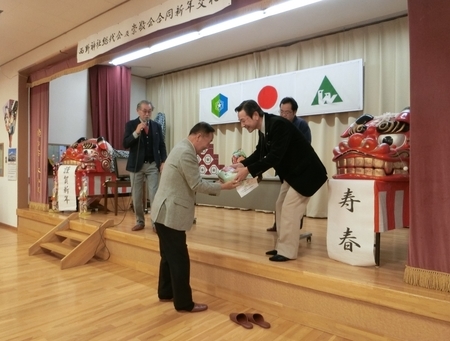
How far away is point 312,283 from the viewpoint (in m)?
2.19

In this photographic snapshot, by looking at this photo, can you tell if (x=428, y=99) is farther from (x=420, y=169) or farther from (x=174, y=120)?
(x=174, y=120)

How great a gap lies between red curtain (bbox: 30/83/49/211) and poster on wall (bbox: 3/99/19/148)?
11.4 inches

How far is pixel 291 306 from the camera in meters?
2.30

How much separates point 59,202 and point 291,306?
12.7 ft

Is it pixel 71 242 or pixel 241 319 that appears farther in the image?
pixel 71 242

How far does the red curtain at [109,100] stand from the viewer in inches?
253

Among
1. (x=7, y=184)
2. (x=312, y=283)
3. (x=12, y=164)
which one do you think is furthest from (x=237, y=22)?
(x=7, y=184)

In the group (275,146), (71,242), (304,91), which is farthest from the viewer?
(304,91)

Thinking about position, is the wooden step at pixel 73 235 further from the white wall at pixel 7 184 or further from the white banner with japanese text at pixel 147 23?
the white banner with japanese text at pixel 147 23

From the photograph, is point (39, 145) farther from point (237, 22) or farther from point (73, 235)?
point (237, 22)

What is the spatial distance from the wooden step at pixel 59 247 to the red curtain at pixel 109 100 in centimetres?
280

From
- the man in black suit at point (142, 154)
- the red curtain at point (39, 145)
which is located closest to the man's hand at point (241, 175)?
the man in black suit at point (142, 154)

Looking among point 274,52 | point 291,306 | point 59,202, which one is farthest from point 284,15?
point 59,202

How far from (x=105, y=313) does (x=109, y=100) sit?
4911 millimetres
